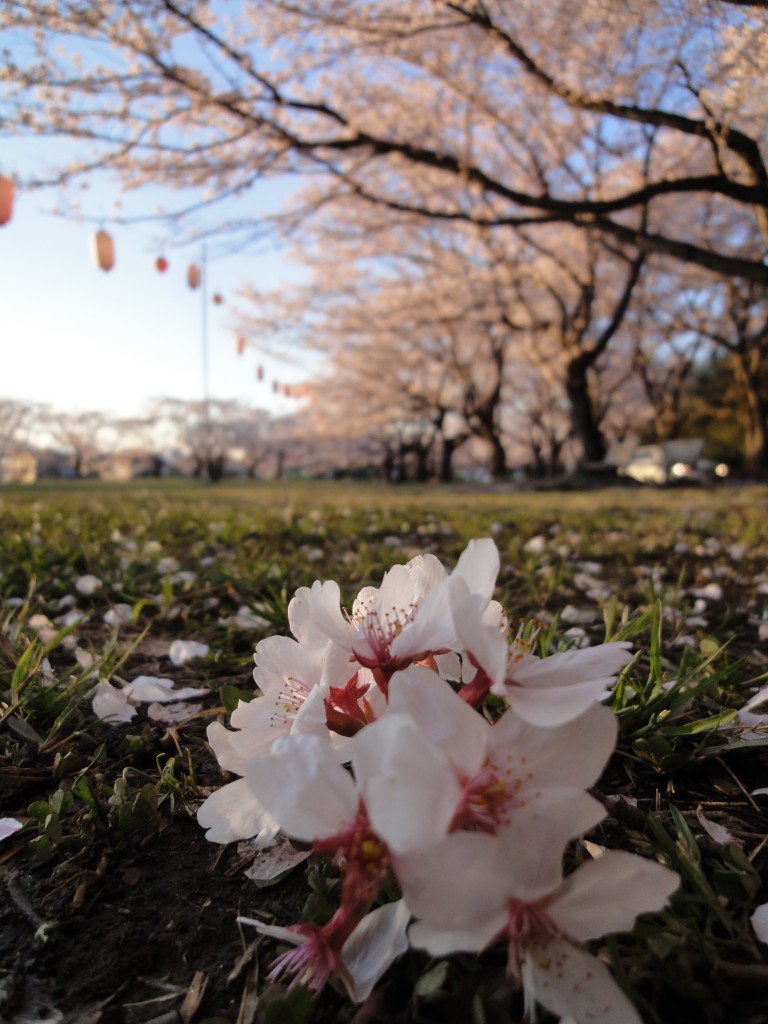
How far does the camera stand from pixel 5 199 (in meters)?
6.82

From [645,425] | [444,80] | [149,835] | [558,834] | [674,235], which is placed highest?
[674,235]

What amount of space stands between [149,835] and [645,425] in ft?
105

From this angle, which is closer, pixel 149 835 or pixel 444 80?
pixel 149 835

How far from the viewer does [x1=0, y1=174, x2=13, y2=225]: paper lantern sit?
6770 millimetres

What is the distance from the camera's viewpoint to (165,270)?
11.9 m

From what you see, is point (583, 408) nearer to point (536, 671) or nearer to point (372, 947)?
point (536, 671)

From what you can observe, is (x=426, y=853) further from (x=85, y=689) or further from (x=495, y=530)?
(x=495, y=530)

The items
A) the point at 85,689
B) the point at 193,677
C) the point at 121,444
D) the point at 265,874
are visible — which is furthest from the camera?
the point at 121,444

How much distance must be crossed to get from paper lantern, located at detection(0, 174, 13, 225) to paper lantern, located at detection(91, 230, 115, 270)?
2.13m

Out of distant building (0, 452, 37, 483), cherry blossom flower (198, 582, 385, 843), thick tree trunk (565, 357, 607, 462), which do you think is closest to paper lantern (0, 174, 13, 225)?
cherry blossom flower (198, 582, 385, 843)

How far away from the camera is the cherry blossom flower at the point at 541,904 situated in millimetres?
520

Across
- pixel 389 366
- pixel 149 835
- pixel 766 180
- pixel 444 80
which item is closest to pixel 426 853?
pixel 149 835

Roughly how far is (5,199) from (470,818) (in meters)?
8.35

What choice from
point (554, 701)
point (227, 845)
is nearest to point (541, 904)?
point (554, 701)
